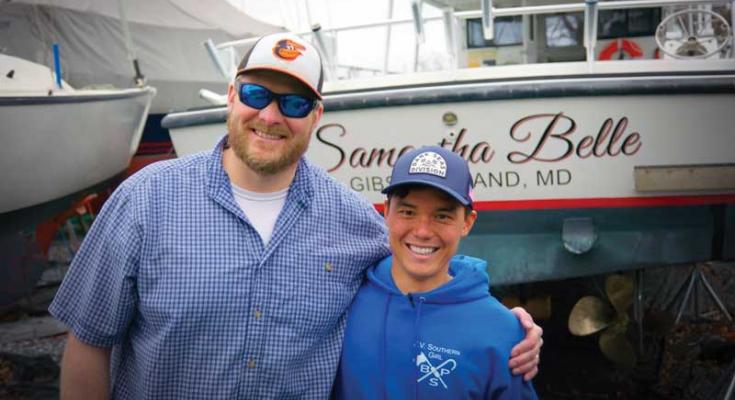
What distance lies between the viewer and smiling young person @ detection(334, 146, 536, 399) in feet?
6.02

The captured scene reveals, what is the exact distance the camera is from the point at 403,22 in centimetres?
532

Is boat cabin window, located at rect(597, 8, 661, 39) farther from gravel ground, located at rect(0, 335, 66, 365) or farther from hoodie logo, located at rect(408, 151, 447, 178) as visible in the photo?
gravel ground, located at rect(0, 335, 66, 365)

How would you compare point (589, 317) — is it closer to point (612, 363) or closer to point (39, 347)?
point (612, 363)

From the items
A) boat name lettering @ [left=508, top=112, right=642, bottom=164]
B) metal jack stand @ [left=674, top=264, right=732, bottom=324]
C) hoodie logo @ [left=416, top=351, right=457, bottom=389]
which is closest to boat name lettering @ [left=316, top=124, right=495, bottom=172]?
boat name lettering @ [left=508, top=112, right=642, bottom=164]

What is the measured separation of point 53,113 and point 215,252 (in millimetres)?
4674

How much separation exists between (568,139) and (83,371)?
3.49 m

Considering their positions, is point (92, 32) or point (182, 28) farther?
point (182, 28)

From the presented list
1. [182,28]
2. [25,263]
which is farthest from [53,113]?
[182,28]

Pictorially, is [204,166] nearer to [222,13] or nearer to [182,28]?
[182,28]

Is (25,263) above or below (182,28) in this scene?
below

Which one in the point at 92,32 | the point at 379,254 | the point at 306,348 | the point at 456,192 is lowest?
the point at 306,348

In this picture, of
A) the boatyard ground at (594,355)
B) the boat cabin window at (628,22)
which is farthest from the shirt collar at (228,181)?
the boat cabin window at (628,22)

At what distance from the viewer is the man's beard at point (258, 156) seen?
6.40 ft

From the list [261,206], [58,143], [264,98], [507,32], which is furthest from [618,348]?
[58,143]
